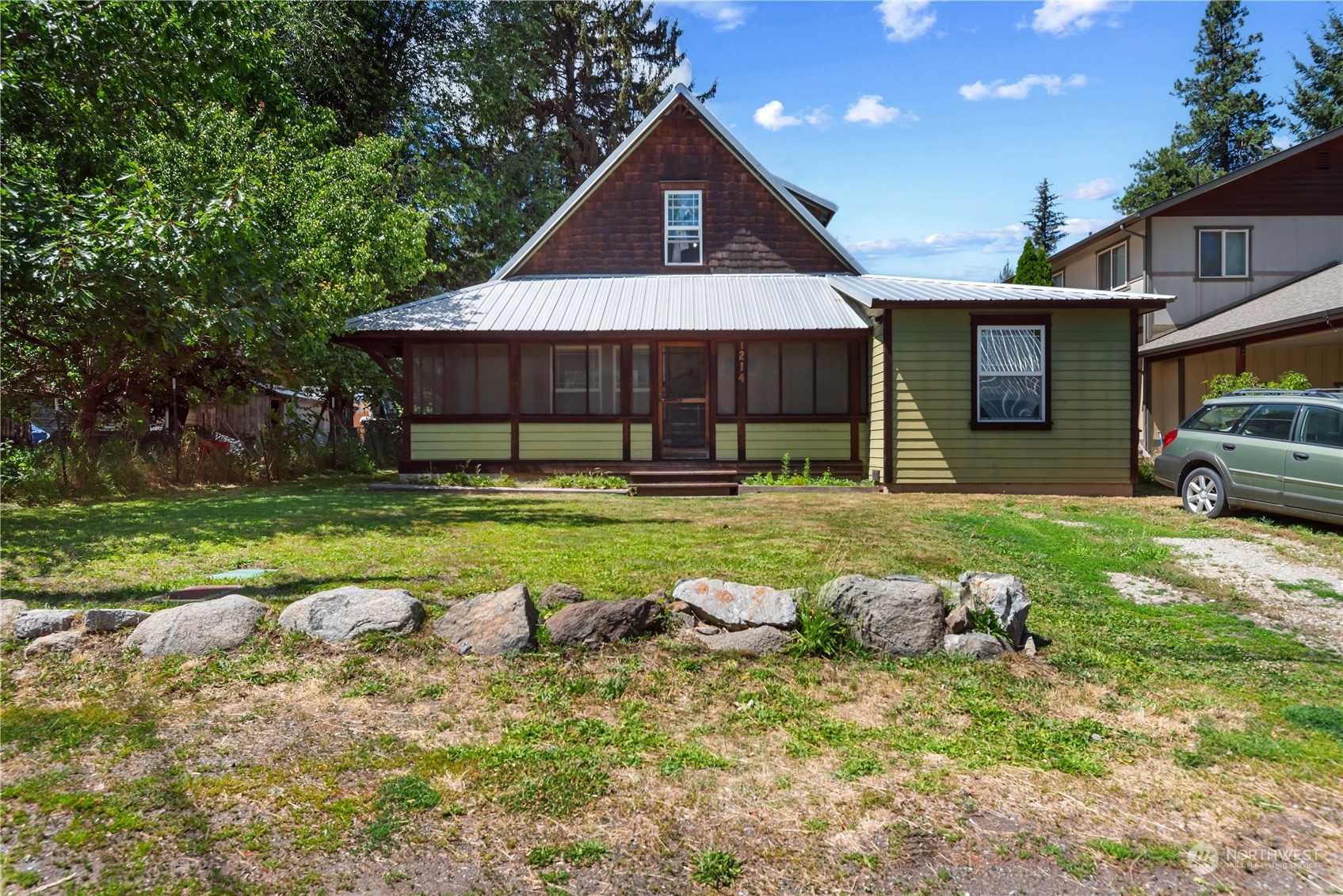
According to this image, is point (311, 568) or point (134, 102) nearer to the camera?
point (311, 568)

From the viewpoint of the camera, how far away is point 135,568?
733 centimetres

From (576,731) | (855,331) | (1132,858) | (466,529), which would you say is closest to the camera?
(1132,858)

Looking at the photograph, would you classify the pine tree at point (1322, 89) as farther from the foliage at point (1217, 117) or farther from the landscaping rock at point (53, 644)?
the landscaping rock at point (53, 644)

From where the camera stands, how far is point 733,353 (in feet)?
53.2

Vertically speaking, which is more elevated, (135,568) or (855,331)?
(855,331)

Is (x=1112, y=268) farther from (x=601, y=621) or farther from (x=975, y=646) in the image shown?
(x=601, y=621)

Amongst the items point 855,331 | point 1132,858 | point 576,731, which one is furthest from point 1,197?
point 855,331

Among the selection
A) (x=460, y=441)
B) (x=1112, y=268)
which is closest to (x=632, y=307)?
(x=460, y=441)

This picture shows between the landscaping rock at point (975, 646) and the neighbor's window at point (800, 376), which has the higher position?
the neighbor's window at point (800, 376)

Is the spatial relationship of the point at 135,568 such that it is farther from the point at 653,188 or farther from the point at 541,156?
the point at 541,156

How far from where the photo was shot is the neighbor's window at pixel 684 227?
18.4 metres

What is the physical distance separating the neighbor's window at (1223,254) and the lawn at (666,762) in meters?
17.8

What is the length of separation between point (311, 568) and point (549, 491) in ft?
23.4

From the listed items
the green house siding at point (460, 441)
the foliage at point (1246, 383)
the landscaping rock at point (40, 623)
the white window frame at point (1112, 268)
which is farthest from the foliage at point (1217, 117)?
the landscaping rock at point (40, 623)
